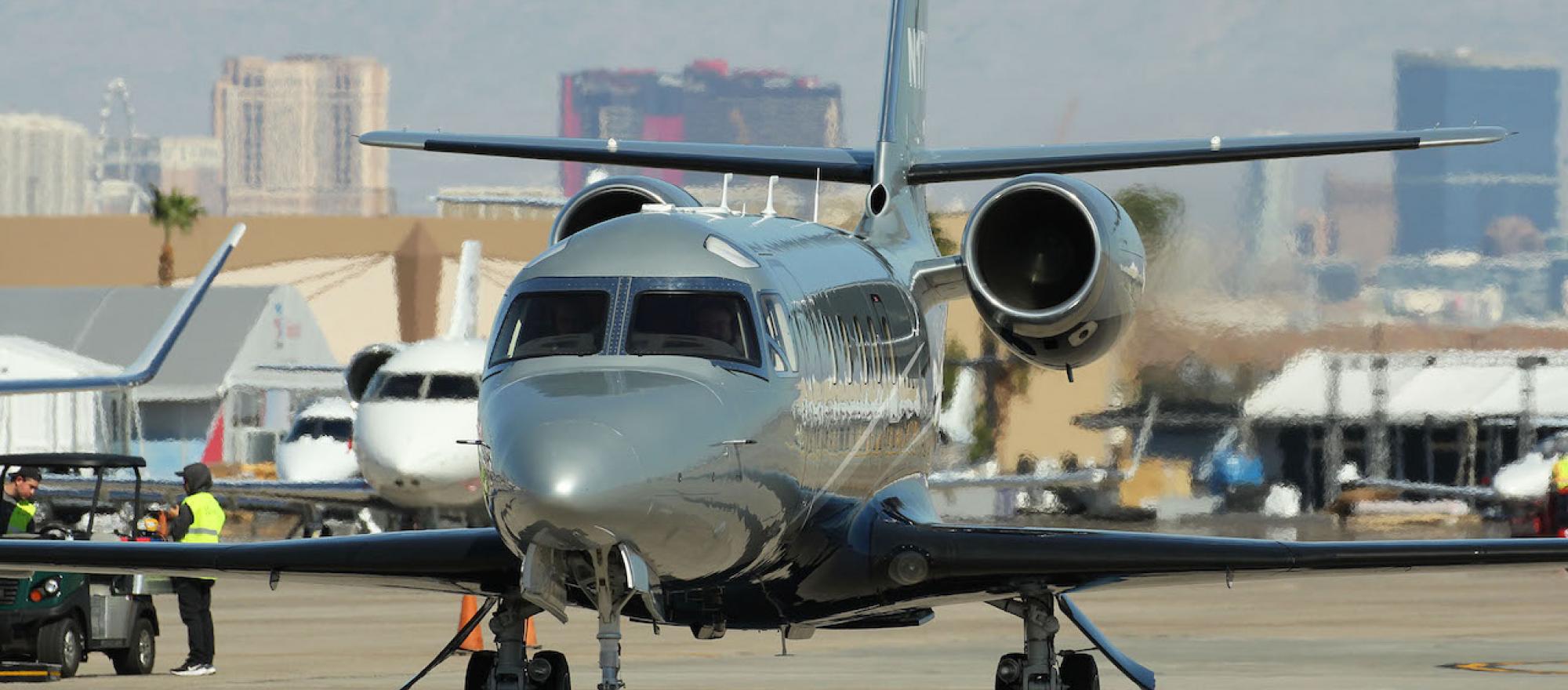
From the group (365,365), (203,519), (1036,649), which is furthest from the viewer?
(365,365)

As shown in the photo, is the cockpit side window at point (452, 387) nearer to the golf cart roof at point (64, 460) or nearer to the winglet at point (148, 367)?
the winglet at point (148, 367)

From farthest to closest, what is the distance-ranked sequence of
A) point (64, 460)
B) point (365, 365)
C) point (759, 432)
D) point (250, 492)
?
1. point (250, 492)
2. point (365, 365)
3. point (64, 460)
4. point (759, 432)

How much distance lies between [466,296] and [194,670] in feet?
55.3

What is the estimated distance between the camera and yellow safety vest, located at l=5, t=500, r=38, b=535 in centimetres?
1856

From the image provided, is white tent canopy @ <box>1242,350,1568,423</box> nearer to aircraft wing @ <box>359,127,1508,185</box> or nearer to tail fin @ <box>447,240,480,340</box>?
tail fin @ <box>447,240,480,340</box>

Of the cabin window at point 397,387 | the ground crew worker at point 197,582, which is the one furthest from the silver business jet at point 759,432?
the cabin window at point 397,387

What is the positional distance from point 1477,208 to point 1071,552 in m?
31.5

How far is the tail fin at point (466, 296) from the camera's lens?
34.4 metres

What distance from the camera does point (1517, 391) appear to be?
1763 inches

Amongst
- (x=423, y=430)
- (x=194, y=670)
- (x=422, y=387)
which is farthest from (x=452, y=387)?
(x=194, y=670)

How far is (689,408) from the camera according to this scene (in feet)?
34.7

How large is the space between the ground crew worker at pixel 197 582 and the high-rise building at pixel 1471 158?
22773mm

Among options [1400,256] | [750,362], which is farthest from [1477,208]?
[750,362]

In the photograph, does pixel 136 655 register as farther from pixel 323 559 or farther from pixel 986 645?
pixel 986 645
